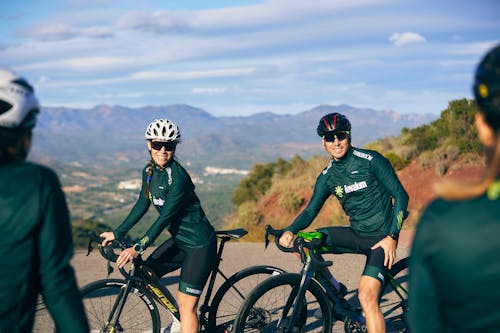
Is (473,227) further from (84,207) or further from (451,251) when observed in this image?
(84,207)

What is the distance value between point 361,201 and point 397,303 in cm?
122

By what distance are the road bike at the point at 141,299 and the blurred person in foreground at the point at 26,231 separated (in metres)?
2.43

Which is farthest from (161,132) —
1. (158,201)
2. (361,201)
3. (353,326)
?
(353,326)

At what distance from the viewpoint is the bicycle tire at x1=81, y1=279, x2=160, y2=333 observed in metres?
4.73

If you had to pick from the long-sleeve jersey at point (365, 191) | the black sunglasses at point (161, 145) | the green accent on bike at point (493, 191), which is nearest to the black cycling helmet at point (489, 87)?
the green accent on bike at point (493, 191)

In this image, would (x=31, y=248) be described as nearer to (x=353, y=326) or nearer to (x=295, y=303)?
(x=295, y=303)

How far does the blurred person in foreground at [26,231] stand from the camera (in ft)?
7.00

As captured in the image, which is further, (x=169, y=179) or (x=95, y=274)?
(x=95, y=274)

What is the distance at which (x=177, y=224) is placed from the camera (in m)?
4.99

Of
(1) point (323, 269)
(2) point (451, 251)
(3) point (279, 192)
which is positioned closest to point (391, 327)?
(1) point (323, 269)

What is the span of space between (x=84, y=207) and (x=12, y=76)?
450ft

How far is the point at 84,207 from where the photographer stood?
133m

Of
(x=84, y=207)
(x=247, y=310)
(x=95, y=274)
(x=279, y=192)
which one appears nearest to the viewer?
(x=247, y=310)

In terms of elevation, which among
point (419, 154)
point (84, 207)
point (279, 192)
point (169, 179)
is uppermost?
point (169, 179)
